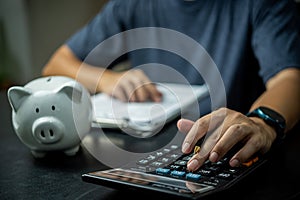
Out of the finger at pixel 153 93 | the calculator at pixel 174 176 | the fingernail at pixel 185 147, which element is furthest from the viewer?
the finger at pixel 153 93

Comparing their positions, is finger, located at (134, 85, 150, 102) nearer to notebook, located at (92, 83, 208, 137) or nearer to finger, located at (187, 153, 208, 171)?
notebook, located at (92, 83, 208, 137)

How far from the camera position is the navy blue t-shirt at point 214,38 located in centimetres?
93

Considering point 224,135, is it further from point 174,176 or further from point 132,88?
point 132,88

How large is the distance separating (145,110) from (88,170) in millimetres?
231

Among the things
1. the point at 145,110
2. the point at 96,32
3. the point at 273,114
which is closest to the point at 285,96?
the point at 273,114

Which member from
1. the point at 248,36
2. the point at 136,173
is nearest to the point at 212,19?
the point at 248,36

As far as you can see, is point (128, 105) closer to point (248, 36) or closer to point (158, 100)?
point (158, 100)

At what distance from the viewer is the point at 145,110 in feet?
2.63

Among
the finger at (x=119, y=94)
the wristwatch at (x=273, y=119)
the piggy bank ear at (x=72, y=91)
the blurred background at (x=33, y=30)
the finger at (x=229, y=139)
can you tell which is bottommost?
the blurred background at (x=33, y=30)

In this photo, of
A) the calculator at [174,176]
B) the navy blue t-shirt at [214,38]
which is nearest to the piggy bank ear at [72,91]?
the calculator at [174,176]

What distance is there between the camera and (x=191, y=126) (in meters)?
0.60

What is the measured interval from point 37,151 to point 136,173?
Result: 172 mm

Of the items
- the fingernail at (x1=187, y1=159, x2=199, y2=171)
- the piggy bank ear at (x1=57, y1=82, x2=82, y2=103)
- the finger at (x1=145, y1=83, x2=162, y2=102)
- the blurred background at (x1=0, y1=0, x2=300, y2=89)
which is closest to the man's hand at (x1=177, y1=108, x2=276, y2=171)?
the fingernail at (x1=187, y1=159, x2=199, y2=171)

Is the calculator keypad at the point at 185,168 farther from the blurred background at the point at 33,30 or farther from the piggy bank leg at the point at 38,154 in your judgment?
the blurred background at the point at 33,30
